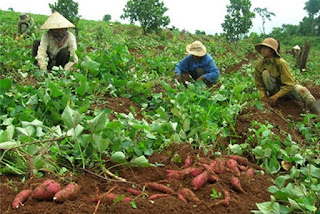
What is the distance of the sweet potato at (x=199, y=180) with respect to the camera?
2166mm

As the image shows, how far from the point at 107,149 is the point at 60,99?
86 centimetres

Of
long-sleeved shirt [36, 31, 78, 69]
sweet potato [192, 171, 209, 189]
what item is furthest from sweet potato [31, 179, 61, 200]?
long-sleeved shirt [36, 31, 78, 69]

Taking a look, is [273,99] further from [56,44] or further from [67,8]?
[67,8]

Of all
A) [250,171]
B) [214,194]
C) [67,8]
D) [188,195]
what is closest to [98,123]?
[188,195]

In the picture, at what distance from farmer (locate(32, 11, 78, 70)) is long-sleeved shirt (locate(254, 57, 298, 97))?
99.3 inches

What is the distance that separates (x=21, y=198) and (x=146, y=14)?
42.0ft

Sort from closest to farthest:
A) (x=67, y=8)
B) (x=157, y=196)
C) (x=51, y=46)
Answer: (x=157, y=196) < (x=51, y=46) < (x=67, y=8)

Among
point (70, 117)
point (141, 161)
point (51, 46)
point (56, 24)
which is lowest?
point (141, 161)

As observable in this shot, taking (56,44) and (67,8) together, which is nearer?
(56,44)

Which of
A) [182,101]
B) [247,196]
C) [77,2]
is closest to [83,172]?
[247,196]

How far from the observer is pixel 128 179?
2213 mm

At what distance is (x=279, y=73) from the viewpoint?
493 cm

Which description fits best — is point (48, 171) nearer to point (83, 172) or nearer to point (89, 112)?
point (83, 172)

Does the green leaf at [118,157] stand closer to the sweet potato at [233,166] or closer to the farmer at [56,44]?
the sweet potato at [233,166]
